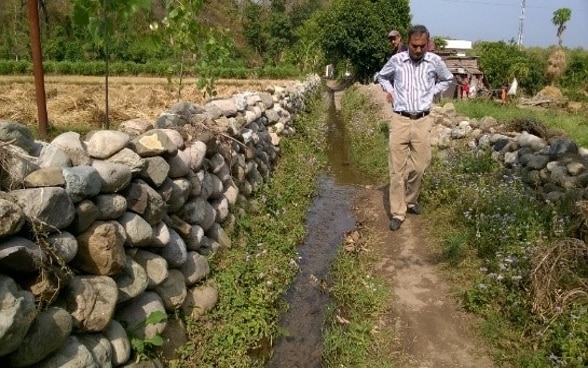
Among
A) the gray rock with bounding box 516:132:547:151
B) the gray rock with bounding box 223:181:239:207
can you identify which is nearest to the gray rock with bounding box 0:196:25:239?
the gray rock with bounding box 223:181:239:207

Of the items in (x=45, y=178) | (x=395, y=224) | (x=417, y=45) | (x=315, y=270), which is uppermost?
(x=417, y=45)

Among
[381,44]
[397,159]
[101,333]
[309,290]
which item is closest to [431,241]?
[397,159]

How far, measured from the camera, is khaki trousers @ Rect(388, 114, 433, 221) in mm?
5836

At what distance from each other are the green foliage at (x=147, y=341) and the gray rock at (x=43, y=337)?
0.61 meters

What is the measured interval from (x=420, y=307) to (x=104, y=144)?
2.95m

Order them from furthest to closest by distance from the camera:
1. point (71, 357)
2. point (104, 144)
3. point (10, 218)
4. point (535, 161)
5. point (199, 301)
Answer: point (535, 161)
point (199, 301)
point (104, 144)
point (71, 357)
point (10, 218)

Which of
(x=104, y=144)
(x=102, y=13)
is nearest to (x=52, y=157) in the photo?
(x=104, y=144)

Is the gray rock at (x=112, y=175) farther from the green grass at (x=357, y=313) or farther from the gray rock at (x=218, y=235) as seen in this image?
the green grass at (x=357, y=313)

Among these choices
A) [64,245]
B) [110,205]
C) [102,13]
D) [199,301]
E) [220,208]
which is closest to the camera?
[64,245]

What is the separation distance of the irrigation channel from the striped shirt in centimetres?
185

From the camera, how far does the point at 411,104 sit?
5750mm

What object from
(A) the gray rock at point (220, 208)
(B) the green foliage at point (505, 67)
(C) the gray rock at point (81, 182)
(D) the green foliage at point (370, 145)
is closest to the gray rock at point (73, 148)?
(C) the gray rock at point (81, 182)

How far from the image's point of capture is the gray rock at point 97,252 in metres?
2.72

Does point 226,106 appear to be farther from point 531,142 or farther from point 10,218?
point 10,218
